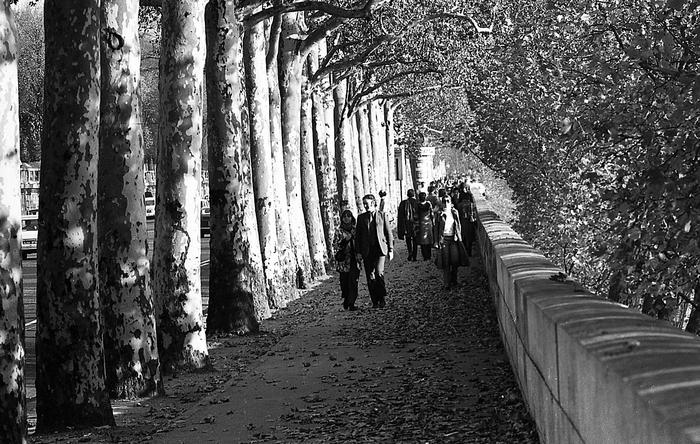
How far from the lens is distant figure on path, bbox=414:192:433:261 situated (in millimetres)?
33375

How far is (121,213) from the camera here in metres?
12.9

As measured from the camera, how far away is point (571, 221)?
2359 cm

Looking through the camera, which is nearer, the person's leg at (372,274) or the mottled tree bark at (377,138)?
the person's leg at (372,274)

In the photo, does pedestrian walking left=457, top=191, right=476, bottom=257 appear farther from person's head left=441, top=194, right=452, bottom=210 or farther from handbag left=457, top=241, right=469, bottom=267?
person's head left=441, top=194, right=452, bottom=210

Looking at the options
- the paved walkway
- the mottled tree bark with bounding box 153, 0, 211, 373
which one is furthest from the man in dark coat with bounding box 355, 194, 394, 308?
the mottled tree bark with bounding box 153, 0, 211, 373

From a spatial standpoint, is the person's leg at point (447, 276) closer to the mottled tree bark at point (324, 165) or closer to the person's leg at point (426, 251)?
the mottled tree bark at point (324, 165)

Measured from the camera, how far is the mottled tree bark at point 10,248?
9000 millimetres

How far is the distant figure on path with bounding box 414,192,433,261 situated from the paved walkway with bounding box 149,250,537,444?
11.6 m

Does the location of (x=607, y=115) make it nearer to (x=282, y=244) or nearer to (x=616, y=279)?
(x=616, y=279)

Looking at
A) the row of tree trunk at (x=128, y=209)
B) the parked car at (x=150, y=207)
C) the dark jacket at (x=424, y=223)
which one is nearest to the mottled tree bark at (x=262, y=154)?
the row of tree trunk at (x=128, y=209)

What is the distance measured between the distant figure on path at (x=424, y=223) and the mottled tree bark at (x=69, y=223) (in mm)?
22384

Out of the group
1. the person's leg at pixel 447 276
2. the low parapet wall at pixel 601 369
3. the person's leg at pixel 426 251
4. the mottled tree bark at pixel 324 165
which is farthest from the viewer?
the person's leg at pixel 426 251

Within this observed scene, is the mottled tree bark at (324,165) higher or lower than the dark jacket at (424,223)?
higher

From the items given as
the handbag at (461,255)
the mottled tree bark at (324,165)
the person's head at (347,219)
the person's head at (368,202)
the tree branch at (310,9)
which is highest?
the tree branch at (310,9)
